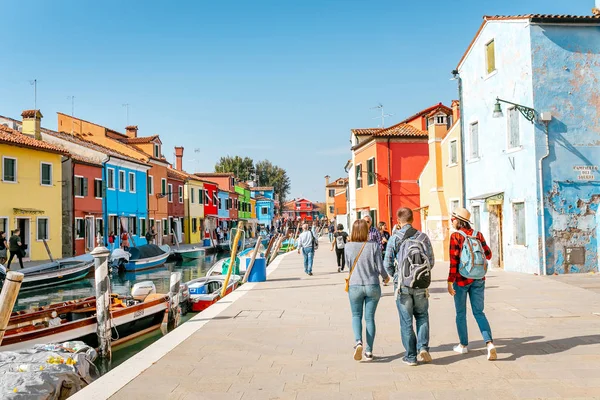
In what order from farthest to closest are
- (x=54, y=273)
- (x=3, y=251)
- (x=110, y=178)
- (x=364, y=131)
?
(x=364, y=131) < (x=110, y=178) < (x=3, y=251) < (x=54, y=273)

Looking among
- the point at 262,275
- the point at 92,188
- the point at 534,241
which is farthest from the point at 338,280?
the point at 92,188

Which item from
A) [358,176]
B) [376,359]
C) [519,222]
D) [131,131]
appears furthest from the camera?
[131,131]

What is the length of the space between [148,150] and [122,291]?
22.4m

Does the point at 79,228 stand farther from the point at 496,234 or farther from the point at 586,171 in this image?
the point at 586,171

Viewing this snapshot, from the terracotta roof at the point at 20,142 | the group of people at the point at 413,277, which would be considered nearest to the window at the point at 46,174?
the terracotta roof at the point at 20,142

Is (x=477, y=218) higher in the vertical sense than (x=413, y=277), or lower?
higher

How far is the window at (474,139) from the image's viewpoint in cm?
1934

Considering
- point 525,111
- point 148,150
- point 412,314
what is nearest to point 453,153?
point 525,111

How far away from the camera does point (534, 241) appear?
15281mm

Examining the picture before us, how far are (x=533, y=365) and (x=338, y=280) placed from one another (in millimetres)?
9914

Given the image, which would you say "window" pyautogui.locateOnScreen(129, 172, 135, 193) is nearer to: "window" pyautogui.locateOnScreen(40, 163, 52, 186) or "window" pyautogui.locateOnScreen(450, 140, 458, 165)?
"window" pyautogui.locateOnScreen(40, 163, 52, 186)

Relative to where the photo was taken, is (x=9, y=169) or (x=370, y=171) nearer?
(x=9, y=169)

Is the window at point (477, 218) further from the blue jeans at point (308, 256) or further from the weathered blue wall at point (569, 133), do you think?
the blue jeans at point (308, 256)

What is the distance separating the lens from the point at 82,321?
10.1m
